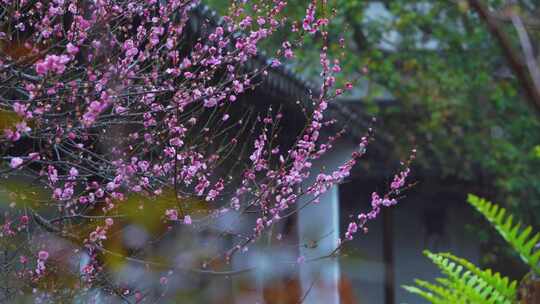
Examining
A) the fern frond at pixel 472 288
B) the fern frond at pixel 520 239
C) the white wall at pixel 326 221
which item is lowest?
the white wall at pixel 326 221

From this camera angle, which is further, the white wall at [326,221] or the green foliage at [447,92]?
the green foliage at [447,92]

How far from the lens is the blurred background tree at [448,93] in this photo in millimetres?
10680

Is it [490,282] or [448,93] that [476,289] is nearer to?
[490,282]

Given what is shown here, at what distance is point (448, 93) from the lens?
10.8 m

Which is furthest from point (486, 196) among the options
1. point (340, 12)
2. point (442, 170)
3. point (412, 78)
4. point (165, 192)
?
point (165, 192)

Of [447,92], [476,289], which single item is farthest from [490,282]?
[447,92]

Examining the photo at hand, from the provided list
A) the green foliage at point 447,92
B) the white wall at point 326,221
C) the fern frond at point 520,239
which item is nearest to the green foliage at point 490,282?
the fern frond at point 520,239

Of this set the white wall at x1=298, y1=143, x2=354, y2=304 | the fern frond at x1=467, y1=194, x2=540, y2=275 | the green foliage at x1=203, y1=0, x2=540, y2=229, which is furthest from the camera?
the green foliage at x1=203, y1=0, x2=540, y2=229

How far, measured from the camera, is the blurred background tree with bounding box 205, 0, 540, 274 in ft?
35.0

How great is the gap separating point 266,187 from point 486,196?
8185 mm

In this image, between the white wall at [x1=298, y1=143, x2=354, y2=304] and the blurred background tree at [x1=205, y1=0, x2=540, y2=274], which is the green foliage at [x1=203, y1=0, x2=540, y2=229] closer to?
the blurred background tree at [x1=205, y1=0, x2=540, y2=274]

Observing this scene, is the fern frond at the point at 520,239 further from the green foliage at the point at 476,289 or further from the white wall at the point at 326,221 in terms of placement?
the white wall at the point at 326,221

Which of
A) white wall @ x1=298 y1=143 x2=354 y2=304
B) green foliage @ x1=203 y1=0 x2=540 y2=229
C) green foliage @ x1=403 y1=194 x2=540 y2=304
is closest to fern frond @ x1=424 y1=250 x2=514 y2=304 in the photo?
green foliage @ x1=403 y1=194 x2=540 y2=304

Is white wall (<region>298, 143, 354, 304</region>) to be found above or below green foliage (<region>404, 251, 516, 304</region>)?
below
